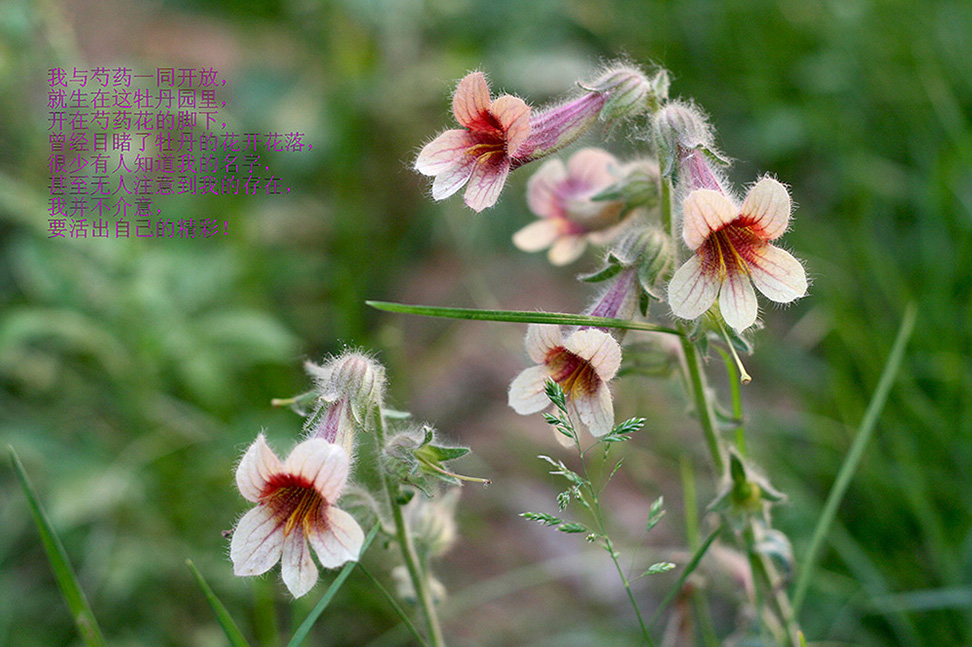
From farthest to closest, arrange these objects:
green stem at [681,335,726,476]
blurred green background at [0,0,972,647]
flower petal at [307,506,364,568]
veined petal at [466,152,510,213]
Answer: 1. blurred green background at [0,0,972,647]
2. green stem at [681,335,726,476]
3. veined petal at [466,152,510,213]
4. flower petal at [307,506,364,568]

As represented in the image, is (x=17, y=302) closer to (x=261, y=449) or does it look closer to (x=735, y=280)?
(x=261, y=449)

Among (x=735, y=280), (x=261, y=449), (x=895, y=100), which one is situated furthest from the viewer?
(x=895, y=100)

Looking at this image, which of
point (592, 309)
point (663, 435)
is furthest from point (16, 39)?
point (663, 435)

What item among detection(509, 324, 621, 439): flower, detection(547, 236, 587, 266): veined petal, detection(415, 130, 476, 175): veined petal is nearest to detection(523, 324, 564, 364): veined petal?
detection(509, 324, 621, 439): flower

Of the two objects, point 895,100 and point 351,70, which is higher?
point 895,100

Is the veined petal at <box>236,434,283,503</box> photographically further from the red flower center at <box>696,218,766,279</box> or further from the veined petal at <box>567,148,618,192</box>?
the veined petal at <box>567,148,618,192</box>

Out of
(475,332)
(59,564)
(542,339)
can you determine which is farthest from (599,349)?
(475,332)

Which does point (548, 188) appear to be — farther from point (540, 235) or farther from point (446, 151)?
point (446, 151)
